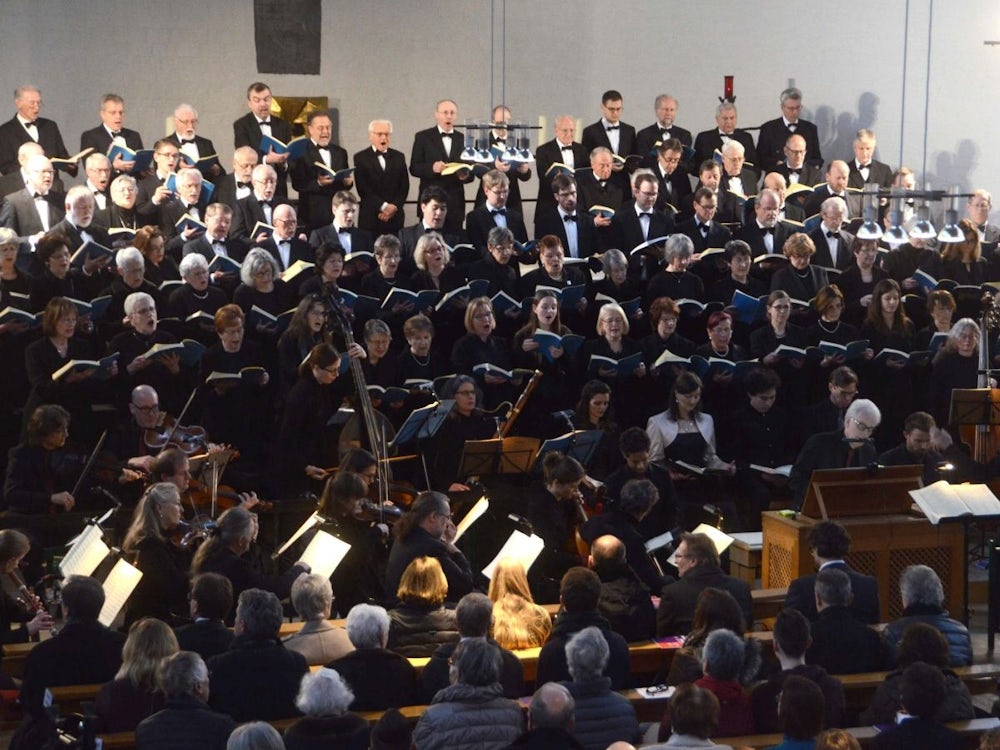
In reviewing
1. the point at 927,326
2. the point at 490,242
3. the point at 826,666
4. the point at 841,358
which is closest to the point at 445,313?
the point at 490,242

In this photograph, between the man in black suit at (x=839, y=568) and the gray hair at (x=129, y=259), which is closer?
the man in black suit at (x=839, y=568)

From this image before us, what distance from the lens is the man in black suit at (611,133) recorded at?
42.3 feet

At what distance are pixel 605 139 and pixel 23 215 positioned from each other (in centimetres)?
474

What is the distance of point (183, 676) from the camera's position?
5191mm

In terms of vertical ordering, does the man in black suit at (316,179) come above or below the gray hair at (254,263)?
above

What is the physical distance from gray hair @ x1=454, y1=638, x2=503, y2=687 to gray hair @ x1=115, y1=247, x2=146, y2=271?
15.5 ft

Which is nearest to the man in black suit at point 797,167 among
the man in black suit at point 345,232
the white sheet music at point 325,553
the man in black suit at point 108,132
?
the man in black suit at point 345,232

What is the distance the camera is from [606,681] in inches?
218

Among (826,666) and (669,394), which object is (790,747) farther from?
(669,394)

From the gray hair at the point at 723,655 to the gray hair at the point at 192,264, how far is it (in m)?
5.03

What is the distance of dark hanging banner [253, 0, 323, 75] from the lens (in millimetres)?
14031

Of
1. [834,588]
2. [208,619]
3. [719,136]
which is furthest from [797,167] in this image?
[208,619]

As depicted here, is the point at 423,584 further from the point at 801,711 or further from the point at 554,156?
the point at 554,156

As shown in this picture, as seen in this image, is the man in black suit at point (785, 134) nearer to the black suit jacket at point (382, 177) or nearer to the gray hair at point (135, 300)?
the black suit jacket at point (382, 177)
